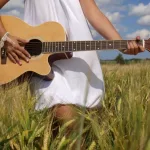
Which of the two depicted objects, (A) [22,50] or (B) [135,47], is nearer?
(B) [135,47]

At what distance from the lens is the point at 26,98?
171cm

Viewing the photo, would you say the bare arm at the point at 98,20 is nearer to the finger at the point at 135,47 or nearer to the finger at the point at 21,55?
the finger at the point at 135,47

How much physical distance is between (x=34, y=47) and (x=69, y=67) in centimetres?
28

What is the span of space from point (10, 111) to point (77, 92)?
0.49 metres

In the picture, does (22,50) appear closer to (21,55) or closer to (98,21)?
(21,55)

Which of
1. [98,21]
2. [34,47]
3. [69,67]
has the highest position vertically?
[98,21]

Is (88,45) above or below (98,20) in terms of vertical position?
below

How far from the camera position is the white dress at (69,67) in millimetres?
1816

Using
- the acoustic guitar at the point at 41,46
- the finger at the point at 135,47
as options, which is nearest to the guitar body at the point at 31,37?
the acoustic guitar at the point at 41,46

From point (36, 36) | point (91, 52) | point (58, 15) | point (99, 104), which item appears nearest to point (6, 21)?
point (36, 36)

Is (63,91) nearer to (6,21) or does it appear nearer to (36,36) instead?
(36,36)

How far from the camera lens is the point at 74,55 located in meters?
1.92

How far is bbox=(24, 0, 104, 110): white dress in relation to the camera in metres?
1.82

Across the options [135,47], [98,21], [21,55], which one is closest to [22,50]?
[21,55]
